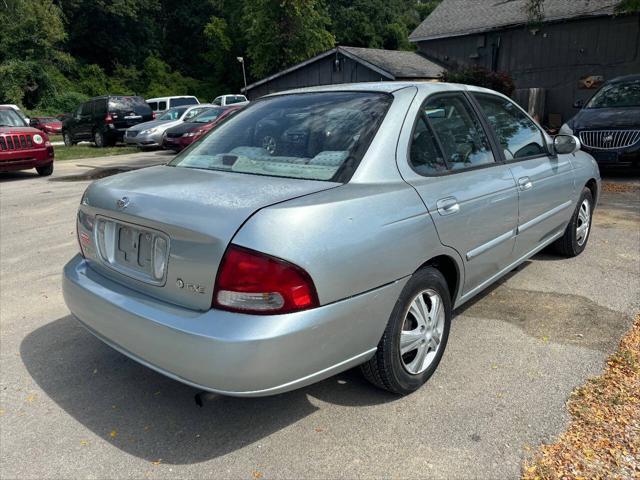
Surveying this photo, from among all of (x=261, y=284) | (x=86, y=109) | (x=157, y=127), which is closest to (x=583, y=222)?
(x=261, y=284)

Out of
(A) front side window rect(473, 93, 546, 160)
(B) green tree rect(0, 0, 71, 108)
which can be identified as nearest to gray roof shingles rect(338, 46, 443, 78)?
(A) front side window rect(473, 93, 546, 160)

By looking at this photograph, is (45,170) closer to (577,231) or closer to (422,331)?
(577,231)

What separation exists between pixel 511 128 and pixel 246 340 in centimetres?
289

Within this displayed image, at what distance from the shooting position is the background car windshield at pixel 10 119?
1159 centimetres

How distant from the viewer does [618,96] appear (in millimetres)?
10008

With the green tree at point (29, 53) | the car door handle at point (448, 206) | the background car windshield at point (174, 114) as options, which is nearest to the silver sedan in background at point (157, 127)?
the background car windshield at point (174, 114)

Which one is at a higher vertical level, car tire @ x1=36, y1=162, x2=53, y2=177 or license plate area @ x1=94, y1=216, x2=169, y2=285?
license plate area @ x1=94, y1=216, x2=169, y2=285

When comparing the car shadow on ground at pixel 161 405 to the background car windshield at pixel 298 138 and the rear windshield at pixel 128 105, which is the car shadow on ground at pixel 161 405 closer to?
the background car windshield at pixel 298 138

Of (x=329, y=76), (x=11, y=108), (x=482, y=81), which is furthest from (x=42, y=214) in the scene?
(x=329, y=76)

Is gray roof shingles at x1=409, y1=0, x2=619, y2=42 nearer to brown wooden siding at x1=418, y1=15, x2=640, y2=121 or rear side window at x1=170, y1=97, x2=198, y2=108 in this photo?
brown wooden siding at x1=418, y1=15, x2=640, y2=121

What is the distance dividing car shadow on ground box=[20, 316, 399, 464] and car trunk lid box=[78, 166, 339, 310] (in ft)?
2.39

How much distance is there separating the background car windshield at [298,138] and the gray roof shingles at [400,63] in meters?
18.6

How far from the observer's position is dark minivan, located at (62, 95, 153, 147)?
19625 mm

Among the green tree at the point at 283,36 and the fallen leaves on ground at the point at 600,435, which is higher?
the green tree at the point at 283,36
